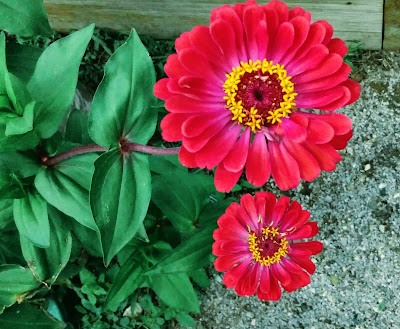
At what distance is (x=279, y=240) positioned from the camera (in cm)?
119

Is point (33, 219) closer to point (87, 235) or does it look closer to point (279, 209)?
point (87, 235)

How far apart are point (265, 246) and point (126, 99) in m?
0.43

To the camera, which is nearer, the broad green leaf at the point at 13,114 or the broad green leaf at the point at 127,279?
the broad green leaf at the point at 13,114

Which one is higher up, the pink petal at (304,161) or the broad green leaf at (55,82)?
the broad green leaf at (55,82)

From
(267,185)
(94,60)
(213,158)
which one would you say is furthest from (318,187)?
(213,158)

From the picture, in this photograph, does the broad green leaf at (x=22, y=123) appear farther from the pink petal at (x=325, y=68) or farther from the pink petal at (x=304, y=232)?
the pink petal at (x=304, y=232)

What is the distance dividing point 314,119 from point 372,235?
96 centimetres

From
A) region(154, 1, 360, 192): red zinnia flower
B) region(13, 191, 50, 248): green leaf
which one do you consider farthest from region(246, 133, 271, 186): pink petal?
region(13, 191, 50, 248): green leaf

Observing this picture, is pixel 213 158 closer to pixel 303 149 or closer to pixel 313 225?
pixel 303 149

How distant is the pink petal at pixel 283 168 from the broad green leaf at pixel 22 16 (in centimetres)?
59

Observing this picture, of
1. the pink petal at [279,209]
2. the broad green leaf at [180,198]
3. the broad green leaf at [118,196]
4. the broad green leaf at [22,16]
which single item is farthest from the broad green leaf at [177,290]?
the broad green leaf at [22,16]

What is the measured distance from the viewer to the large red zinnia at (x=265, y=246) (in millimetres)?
1148

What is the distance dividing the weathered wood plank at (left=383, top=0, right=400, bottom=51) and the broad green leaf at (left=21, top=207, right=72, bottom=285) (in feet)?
3.56

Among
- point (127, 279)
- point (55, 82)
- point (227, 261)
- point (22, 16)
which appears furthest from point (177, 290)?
point (22, 16)
